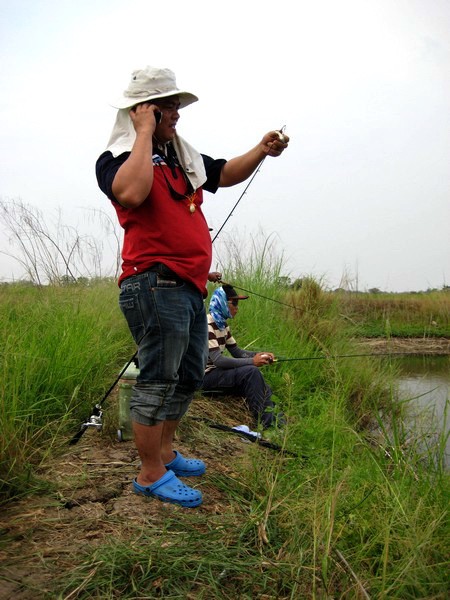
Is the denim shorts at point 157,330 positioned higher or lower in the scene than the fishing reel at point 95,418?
higher

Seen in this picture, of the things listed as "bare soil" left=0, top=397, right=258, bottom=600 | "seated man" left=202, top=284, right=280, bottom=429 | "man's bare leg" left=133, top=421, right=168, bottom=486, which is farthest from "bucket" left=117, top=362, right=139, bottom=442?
"seated man" left=202, top=284, right=280, bottom=429

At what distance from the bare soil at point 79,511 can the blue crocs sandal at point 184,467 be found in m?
0.04

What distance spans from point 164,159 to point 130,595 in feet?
5.06

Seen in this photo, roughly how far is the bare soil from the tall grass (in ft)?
0.37

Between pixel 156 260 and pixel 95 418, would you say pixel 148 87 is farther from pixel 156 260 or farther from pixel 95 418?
pixel 95 418

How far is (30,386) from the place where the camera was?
265 centimetres

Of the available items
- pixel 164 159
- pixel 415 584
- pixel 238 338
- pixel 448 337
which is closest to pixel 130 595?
pixel 415 584

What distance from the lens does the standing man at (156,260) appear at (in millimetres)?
2111

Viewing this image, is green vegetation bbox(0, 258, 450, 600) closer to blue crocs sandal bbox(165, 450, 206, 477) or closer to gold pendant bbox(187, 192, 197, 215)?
blue crocs sandal bbox(165, 450, 206, 477)

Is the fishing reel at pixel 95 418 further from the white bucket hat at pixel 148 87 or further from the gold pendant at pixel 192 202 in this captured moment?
the white bucket hat at pixel 148 87

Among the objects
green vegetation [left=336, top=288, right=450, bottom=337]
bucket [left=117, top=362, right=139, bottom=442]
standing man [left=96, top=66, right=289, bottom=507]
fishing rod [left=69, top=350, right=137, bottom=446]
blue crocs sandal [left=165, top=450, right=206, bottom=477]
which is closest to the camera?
standing man [left=96, top=66, right=289, bottom=507]

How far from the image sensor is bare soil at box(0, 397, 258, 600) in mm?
1696

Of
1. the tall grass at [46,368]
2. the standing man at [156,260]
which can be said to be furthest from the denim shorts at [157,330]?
the tall grass at [46,368]

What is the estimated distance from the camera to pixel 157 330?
2107mm
